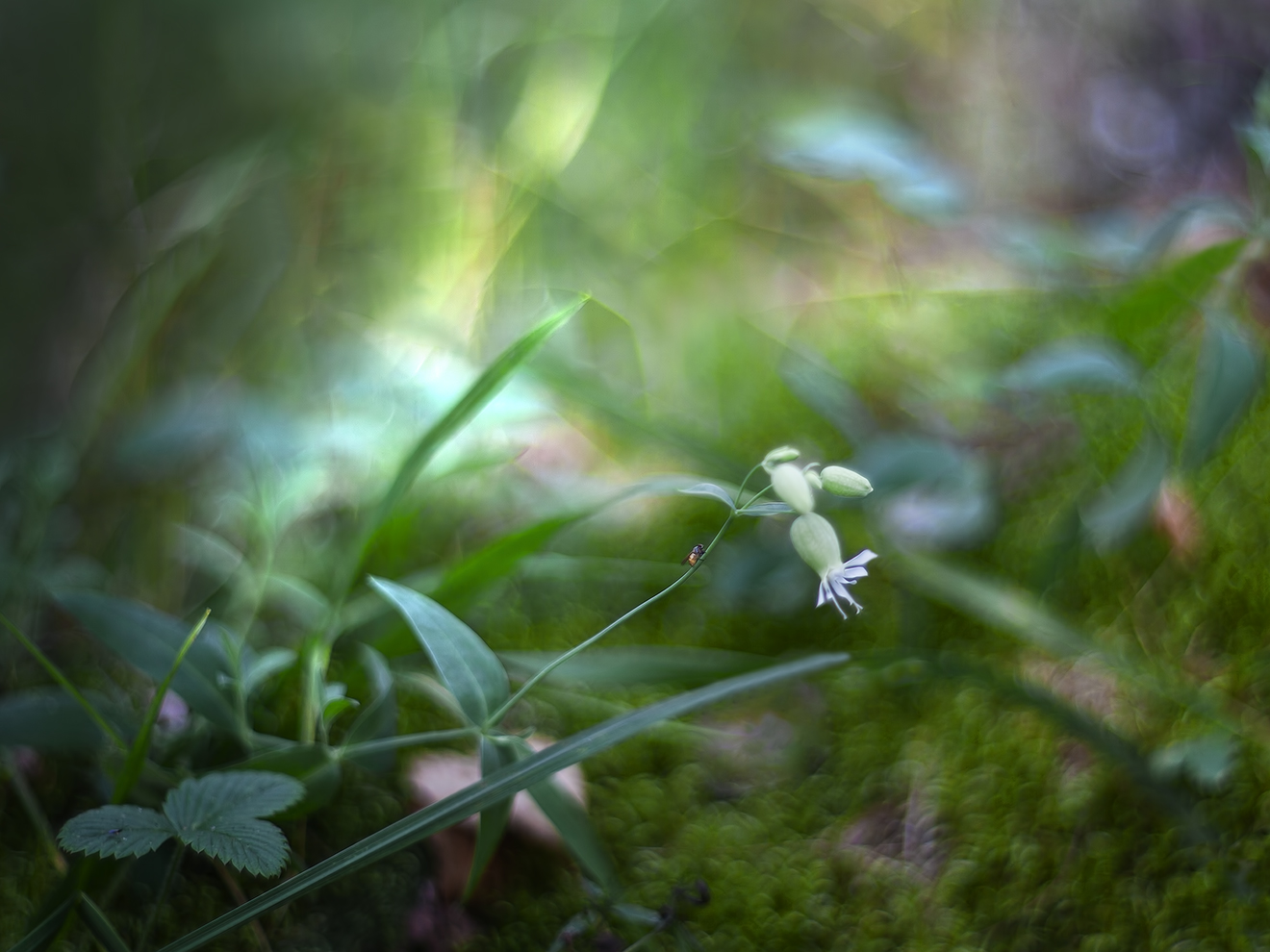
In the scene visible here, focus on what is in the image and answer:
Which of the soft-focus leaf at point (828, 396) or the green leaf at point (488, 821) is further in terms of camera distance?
the soft-focus leaf at point (828, 396)

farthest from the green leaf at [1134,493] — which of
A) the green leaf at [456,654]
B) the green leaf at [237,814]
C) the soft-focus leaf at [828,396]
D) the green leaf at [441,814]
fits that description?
the green leaf at [237,814]

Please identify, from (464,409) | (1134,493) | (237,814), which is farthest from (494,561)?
(1134,493)

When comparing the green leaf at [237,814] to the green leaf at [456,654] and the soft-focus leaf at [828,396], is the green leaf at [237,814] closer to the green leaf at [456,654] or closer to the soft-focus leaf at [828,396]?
the green leaf at [456,654]

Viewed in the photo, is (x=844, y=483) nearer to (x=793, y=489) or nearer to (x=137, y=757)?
(x=793, y=489)

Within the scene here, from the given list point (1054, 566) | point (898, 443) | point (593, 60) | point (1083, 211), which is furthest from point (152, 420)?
point (1083, 211)

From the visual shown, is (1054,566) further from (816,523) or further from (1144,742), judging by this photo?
(816,523)

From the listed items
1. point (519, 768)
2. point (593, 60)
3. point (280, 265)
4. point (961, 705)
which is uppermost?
point (593, 60)
